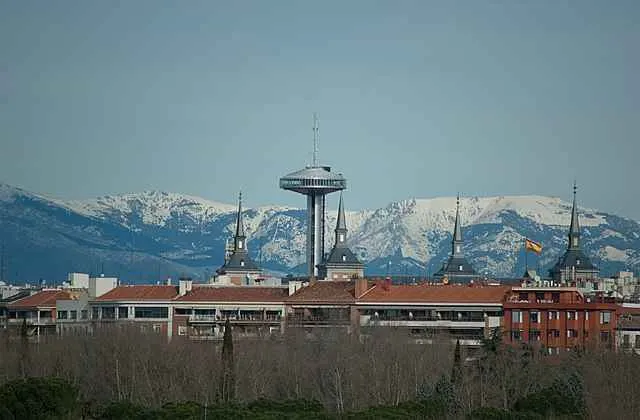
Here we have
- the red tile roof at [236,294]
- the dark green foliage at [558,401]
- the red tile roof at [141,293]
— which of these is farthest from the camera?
the red tile roof at [141,293]

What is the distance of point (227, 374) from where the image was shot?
113188 millimetres

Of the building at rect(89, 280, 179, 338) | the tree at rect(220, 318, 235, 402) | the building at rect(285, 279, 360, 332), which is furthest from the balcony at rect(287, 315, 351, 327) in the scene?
the tree at rect(220, 318, 235, 402)

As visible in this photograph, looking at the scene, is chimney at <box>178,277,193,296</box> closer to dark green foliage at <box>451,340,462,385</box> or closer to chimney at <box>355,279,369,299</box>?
chimney at <box>355,279,369,299</box>

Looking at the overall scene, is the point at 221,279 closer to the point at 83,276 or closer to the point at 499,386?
the point at 83,276

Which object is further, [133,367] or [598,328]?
[598,328]

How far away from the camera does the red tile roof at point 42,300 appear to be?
153750 mm

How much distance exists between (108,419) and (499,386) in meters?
22.7

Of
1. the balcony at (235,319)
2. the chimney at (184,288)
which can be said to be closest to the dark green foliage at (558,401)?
the balcony at (235,319)

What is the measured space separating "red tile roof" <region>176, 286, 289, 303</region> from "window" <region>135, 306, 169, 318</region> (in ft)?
4.16

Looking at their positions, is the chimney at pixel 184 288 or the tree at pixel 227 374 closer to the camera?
the tree at pixel 227 374

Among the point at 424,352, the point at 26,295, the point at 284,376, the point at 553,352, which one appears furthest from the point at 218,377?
the point at 26,295

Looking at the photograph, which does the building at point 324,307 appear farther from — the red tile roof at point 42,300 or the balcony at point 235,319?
the red tile roof at point 42,300

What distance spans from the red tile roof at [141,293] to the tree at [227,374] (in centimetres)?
3217

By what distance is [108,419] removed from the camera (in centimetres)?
9712
